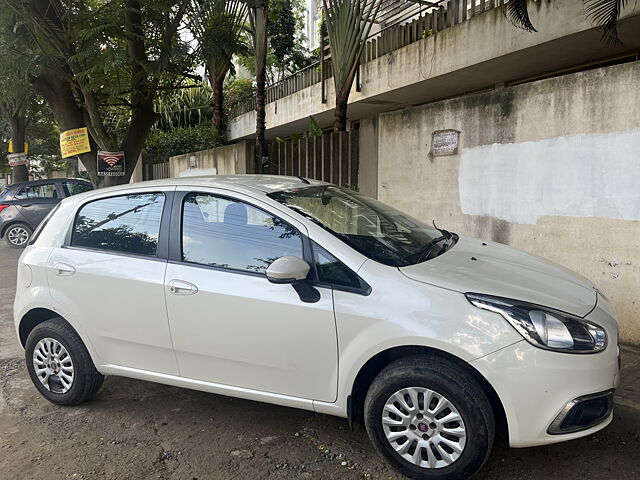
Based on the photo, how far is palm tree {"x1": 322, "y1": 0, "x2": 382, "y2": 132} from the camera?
7699mm

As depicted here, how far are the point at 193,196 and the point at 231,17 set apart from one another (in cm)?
611

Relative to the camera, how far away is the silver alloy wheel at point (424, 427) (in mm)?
2602

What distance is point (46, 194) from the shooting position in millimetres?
12367

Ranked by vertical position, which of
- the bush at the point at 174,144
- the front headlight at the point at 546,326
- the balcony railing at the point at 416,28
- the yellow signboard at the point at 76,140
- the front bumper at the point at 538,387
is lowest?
the front bumper at the point at 538,387

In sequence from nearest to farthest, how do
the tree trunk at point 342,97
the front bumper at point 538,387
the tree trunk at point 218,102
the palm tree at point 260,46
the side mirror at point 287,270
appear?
the front bumper at point 538,387 < the side mirror at point 287,270 < the tree trunk at point 342,97 < the palm tree at point 260,46 < the tree trunk at point 218,102

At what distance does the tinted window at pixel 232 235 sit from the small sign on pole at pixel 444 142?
359 cm

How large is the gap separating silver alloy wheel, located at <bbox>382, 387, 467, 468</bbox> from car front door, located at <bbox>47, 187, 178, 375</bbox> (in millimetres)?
1445

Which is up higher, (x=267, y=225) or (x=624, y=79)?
(x=624, y=79)

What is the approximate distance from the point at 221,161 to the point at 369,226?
7979mm

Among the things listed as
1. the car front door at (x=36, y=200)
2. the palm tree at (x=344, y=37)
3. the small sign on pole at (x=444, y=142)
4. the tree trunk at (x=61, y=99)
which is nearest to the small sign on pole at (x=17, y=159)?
the car front door at (x=36, y=200)

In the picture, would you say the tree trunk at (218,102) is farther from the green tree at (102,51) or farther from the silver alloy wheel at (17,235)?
the silver alloy wheel at (17,235)

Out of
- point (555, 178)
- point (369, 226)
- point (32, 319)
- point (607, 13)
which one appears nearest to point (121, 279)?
point (32, 319)

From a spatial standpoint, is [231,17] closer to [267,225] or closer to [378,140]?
[378,140]

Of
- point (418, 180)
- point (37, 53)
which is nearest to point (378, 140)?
point (418, 180)
